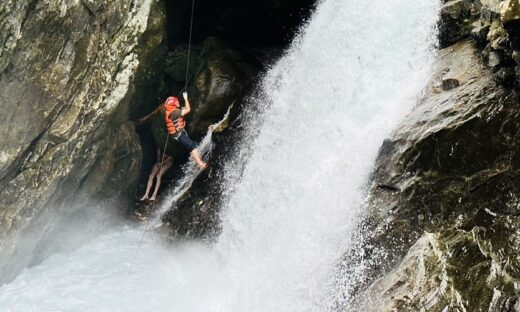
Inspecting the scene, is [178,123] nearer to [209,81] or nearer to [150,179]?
[209,81]

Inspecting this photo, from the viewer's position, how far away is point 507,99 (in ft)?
25.2

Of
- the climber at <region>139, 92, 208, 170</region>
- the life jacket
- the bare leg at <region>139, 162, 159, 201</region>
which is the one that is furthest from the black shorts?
the bare leg at <region>139, 162, 159, 201</region>

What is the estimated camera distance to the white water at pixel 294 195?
9.66 m

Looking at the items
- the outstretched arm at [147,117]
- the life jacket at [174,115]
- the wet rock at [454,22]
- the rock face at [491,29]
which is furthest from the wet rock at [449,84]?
the outstretched arm at [147,117]

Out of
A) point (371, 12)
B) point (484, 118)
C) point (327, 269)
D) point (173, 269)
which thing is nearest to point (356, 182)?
point (327, 269)

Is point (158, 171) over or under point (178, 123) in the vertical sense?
under

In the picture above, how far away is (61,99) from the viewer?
10.7 m

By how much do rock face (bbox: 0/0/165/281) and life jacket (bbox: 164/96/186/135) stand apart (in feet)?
3.84

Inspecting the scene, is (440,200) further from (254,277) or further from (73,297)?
(73,297)

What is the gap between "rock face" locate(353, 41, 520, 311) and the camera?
23.8ft

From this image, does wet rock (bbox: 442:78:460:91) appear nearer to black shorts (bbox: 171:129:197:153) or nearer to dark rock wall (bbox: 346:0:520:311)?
dark rock wall (bbox: 346:0:520:311)

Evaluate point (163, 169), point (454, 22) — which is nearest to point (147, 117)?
point (163, 169)

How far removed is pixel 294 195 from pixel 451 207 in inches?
159

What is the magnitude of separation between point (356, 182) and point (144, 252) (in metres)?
7.39
